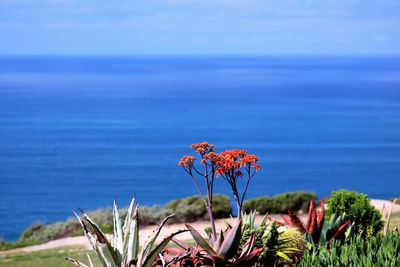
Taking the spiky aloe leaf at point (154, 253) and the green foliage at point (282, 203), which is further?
the green foliage at point (282, 203)

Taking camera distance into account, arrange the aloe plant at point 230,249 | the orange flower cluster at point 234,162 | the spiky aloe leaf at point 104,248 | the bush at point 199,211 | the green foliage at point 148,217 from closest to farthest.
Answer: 1. the spiky aloe leaf at point 104,248
2. the aloe plant at point 230,249
3. the orange flower cluster at point 234,162
4. the green foliage at point 148,217
5. the bush at point 199,211

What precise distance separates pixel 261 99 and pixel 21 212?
3980 inches

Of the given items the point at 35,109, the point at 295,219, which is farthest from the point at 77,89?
the point at 295,219

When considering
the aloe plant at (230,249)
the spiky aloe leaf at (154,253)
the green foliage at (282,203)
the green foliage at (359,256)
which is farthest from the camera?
the green foliage at (282,203)

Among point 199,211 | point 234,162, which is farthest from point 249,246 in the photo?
point 199,211

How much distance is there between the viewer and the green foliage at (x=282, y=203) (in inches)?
892

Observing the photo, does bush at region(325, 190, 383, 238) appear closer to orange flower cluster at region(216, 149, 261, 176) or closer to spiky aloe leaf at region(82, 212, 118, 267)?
orange flower cluster at region(216, 149, 261, 176)

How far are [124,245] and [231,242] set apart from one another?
115cm

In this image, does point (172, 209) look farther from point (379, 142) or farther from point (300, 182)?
point (379, 142)

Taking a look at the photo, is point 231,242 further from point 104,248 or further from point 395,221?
point 395,221

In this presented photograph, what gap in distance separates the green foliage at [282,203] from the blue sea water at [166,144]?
32350mm

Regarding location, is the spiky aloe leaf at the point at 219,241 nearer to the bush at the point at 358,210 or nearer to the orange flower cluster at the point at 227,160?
the orange flower cluster at the point at 227,160

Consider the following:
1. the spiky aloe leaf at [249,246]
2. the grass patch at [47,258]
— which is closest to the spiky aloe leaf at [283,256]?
the spiky aloe leaf at [249,246]

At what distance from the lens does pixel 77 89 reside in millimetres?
192125
